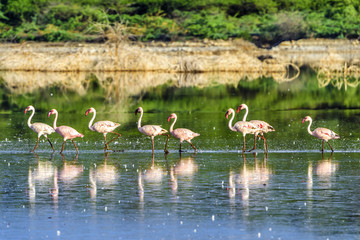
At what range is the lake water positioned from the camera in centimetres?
1066

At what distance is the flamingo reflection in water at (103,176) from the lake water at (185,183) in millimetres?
18

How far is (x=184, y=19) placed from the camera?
→ 7112 centimetres

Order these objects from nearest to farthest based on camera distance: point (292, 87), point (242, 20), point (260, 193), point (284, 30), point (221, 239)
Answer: point (221, 239), point (260, 193), point (292, 87), point (284, 30), point (242, 20)

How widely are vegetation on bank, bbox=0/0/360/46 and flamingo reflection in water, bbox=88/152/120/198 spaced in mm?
43570

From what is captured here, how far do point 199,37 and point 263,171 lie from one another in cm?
5040

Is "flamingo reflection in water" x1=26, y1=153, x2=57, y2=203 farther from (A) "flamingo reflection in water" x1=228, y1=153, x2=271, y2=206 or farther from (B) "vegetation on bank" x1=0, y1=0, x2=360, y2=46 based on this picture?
(B) "vegetation on bank" x1=0, y1=0, x2=360, y2=46

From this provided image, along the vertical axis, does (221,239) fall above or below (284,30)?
below

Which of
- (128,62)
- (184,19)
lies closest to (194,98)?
(128,62)

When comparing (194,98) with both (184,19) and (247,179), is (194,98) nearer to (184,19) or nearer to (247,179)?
(247,179)

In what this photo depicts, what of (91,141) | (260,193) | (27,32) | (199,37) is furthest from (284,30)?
(260,193)

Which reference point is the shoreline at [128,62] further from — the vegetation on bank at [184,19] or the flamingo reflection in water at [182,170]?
the flamingo reflection in water at [182,170]

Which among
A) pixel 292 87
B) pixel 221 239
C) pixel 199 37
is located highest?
pixel 199 37

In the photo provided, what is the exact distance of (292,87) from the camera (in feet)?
123

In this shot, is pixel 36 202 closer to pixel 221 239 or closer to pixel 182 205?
pixel 182 205
